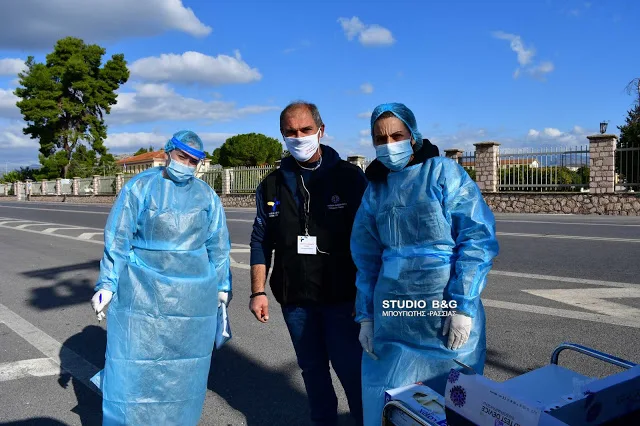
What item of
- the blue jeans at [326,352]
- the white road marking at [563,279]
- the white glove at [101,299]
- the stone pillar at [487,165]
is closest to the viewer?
the blue jeans at [326,352]

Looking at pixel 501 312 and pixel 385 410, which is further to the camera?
pixel 501 312

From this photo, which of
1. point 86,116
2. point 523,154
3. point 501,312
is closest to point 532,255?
point 501,312

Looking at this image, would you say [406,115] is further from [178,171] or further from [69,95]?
[69,95]

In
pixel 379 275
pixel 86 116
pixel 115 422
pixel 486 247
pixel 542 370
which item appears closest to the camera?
pixel 542 370

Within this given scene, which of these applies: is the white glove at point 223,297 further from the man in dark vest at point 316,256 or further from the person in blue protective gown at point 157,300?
the man in dark vest at point 316,256

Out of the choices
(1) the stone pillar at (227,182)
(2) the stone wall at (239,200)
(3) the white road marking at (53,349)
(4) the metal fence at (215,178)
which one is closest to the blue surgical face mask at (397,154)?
(3) the white road marking at (53,349)

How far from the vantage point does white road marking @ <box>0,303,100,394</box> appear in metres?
4.45

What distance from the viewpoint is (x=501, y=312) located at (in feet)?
19.0

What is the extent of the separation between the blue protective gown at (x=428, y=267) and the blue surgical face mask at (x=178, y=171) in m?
1.42

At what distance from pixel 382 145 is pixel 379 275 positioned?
0.56 metres

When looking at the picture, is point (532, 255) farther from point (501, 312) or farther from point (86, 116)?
point (86, 116)

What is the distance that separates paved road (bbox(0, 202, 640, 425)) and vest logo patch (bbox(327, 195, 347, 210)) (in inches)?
56.4

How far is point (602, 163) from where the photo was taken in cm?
1862

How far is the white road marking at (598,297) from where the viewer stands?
5.61m
